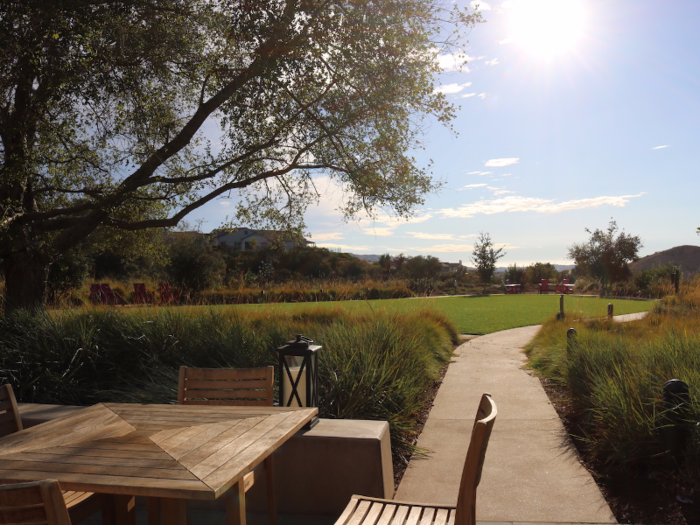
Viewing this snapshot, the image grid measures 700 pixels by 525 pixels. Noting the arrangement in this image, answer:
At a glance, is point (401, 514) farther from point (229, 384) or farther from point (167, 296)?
point (167, 296)

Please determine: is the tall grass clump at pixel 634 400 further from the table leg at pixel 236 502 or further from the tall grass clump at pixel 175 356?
the table leg at pixel 236 502

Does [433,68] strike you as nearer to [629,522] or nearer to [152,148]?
[152,148]

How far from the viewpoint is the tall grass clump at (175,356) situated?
4.67 meters

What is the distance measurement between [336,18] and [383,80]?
47.5 inches

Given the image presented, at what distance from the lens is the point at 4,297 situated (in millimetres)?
8711

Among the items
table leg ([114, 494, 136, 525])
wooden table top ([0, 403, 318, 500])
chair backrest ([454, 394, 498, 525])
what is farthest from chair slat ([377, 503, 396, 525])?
table leg ([114, 494, 136, 525])

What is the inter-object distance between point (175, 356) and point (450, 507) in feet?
13.8

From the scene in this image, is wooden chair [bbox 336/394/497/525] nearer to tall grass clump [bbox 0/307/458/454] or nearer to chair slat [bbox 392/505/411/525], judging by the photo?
chair slat [bbox 392/505/411/525]

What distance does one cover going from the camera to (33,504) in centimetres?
154

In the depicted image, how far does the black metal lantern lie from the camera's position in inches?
137

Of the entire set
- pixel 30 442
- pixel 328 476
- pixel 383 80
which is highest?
pixel 383 80

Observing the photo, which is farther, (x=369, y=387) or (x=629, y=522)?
(x=369, y=387)

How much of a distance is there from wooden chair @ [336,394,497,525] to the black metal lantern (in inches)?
44.9

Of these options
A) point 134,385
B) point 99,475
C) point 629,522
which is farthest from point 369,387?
point 99,475
